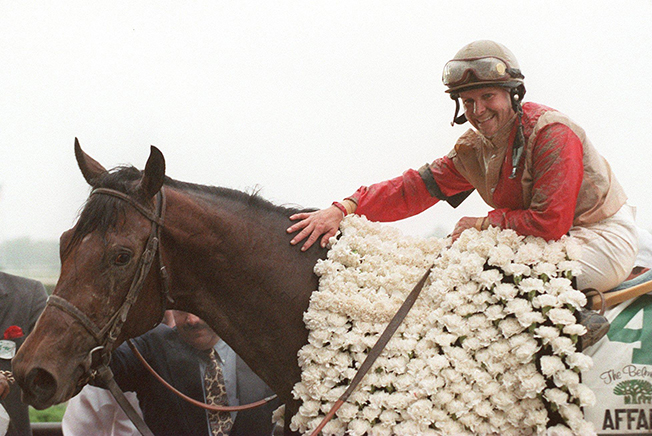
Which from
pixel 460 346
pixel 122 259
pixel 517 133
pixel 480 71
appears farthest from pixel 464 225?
pixel 122 259

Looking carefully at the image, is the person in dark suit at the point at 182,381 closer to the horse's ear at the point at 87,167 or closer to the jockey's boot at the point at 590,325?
the horse's ear at the point at 87,167

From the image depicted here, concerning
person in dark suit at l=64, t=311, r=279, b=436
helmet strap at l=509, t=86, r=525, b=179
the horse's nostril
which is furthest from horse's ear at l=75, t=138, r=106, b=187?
helmet strap at l=509, t=86, r=525, b=179

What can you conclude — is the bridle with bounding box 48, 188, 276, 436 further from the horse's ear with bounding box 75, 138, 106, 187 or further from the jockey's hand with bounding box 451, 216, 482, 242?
the jockey's hand with bounding box 451, 216, 482, 242

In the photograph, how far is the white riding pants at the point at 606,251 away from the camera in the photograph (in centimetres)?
215

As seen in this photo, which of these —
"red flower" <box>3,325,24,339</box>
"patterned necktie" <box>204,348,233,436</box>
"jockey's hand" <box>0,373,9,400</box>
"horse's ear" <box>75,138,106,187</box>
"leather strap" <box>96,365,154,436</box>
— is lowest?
Answer: "patterned necktie" <box>204,348,233,436</box>

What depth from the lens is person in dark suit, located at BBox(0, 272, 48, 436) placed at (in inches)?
139

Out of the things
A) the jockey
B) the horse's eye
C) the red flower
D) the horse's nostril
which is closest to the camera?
the horse's nostril

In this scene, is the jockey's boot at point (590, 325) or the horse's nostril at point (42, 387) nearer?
the horse's nostril at point (42, 387)

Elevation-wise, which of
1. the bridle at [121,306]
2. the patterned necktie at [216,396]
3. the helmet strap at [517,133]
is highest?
the helmet strap at [517,133]

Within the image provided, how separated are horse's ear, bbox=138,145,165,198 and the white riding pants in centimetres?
182

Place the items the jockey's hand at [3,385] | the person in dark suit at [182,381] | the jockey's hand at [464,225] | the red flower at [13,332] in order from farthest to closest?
the red flower at [13,332] → the person in dark suit at [182,381] → the jockey's hand at [3,385] → the jockey's hand at [464,225]

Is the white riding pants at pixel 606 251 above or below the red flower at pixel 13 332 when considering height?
above

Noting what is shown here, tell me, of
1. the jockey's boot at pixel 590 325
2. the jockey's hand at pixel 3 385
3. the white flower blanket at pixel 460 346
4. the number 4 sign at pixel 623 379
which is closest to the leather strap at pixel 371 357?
the white flower blanket at pixel 460 346

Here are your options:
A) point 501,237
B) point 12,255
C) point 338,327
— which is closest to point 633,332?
point 501,237
